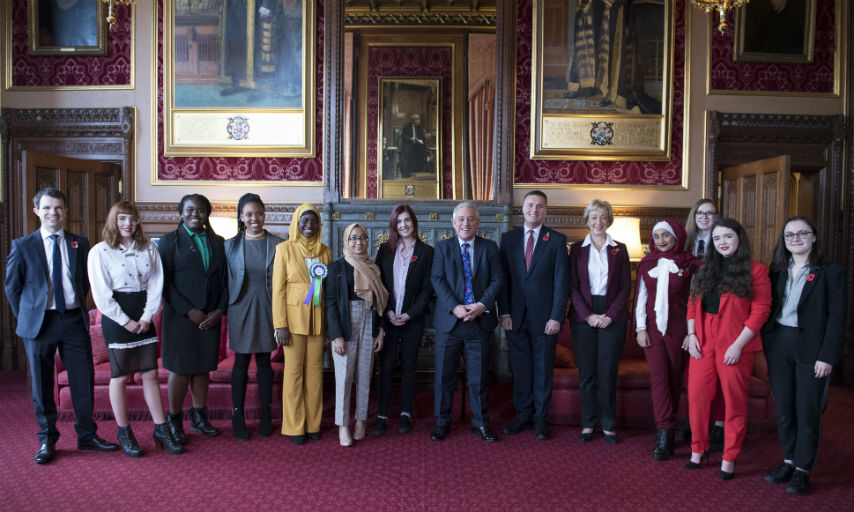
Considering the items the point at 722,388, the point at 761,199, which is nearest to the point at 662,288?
the point at 722,388

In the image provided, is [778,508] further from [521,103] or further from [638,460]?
[521,103]

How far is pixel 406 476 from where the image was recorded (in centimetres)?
353

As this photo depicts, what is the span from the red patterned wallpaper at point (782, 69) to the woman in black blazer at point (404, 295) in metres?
4.00

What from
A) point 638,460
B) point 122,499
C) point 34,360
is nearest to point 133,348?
point 34,360

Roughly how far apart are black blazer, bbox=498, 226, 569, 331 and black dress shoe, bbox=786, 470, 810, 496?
159 centimetres

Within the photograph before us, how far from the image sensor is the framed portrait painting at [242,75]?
619cm

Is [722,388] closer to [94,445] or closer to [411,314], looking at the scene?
[411,314]

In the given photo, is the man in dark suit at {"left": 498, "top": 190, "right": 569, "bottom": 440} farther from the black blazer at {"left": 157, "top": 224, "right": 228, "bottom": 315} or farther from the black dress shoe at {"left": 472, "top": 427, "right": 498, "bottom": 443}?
the black blazer at {"left": 157, "top": 224, "right": 228, "bottom": 315}

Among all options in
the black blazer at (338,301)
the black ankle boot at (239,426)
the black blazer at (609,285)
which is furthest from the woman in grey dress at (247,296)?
the black blazer at (609,285)

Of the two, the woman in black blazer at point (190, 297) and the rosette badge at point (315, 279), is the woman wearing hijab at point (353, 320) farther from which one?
the woman in black blazer at point (190, 297)

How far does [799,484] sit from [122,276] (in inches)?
161

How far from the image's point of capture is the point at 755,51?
628 cm

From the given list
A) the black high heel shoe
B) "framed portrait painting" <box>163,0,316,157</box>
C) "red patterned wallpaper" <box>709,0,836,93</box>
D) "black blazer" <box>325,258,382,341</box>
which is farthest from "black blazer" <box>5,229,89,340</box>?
"red patterned wallpaper" <box>709,0,836,93</box>

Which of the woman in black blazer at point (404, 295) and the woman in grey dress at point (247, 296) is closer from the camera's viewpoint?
the woman in grey dress at point (247, 296)
